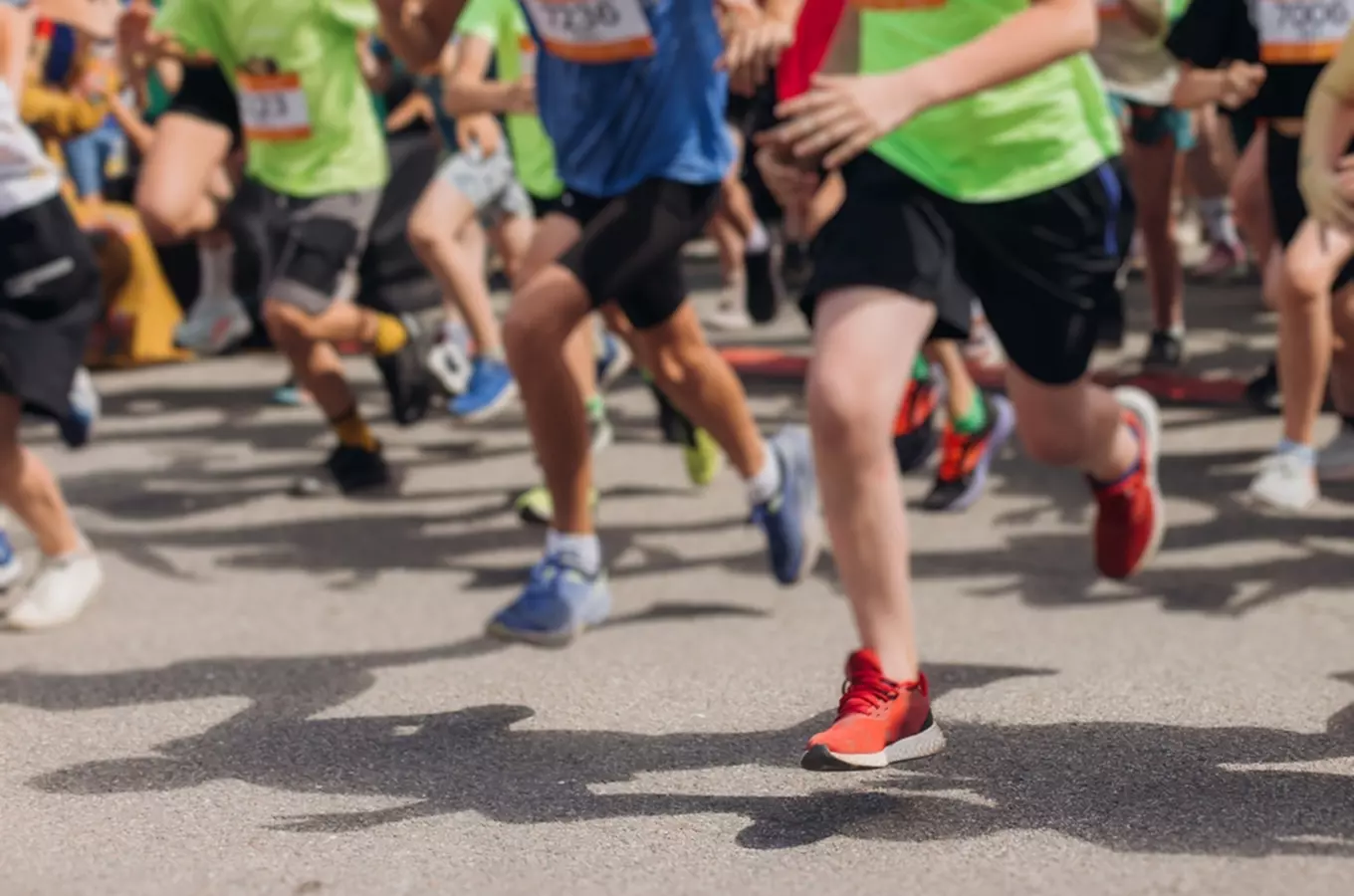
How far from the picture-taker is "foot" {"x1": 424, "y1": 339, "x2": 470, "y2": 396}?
7.33m

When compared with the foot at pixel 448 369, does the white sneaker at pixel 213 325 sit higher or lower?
lower

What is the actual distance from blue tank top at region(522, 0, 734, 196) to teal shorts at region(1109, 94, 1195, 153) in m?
3.27

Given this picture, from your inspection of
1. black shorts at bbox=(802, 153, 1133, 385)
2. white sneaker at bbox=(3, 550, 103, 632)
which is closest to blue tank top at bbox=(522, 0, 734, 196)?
black shorts at bbox=(802, 153, 1133, 385)

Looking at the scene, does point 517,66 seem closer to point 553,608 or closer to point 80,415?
point 80,415

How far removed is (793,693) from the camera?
4227 millimetres

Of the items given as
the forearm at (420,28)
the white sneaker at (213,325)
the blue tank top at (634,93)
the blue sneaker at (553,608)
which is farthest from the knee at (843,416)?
the white sneaker at (213,325)

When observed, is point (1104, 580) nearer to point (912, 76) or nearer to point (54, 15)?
point (912, 76)

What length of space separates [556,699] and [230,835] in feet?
3.21

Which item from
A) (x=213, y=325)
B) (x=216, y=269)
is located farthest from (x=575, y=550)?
(x=216, y=269)

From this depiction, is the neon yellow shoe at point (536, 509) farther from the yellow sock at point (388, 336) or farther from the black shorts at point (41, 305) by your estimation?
the black shorts at point (41, 305)

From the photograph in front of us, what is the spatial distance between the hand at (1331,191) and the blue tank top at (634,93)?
1.63 m

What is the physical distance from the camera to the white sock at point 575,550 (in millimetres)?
4840

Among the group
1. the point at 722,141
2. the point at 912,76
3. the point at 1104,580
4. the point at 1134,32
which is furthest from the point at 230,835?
the point at 1134,32

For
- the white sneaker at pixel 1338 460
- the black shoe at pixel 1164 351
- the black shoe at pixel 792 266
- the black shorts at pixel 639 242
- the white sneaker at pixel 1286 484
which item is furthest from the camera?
the black shoe at pixel 792 266
